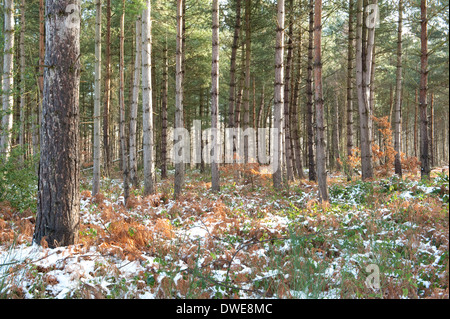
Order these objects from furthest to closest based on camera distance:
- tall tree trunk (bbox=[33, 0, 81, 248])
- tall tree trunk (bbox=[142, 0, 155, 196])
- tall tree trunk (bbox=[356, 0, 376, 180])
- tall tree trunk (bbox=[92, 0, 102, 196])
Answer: tall tree trunk (bbox=[356, 0, 376, 180]), tall tree trunk (bbox=[92, 0, 102, 196]), tall tree trunk (bbox=[142, 0, 155, 196]), tall tree trunk (bbox=[33, 0, 81, 248])

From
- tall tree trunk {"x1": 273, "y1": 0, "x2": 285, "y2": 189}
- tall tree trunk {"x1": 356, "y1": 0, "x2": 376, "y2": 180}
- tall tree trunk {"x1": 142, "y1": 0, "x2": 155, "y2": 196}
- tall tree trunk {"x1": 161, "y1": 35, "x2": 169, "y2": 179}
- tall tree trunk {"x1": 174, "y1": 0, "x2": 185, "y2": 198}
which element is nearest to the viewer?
tall tree trunk {"x1": 142, "y1": 0, "x2": 155, "y2": 196}

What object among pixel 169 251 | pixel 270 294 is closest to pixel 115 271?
pixel 169 251

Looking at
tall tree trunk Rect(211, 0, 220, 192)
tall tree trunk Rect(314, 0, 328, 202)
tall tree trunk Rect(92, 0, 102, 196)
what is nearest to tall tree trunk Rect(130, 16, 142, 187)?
tall tree trunk Rect(92, 0, 102, 196)

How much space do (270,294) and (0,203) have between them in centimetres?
655

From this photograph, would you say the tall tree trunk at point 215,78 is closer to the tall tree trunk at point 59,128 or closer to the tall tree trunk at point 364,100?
the tall tree trunk at point 364,100

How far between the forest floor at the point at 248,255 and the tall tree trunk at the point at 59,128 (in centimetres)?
48

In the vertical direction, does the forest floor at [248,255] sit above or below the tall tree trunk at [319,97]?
below

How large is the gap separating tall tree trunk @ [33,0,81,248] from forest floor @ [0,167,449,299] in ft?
1.58

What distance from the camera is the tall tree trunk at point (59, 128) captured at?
4512 millimetres

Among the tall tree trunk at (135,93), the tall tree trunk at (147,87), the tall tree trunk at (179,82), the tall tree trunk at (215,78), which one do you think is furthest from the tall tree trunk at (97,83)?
the tall tree trunk at (215,78)

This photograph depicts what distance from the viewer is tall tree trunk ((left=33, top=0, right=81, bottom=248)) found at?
4.51 meters

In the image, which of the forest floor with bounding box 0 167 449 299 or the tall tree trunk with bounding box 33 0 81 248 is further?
the tall tree trunk with bounding box 33 0 81 248

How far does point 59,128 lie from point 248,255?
3568mm

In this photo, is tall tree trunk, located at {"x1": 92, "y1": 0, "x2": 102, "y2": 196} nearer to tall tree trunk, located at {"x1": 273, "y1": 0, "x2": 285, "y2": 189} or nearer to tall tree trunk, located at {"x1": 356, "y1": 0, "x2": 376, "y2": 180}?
tall tree trunk, located at {"x1": 273, "y1": 0, "x2": 285, "y2": 189}
